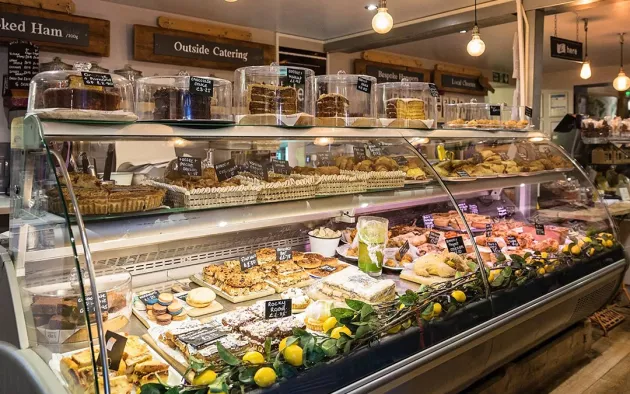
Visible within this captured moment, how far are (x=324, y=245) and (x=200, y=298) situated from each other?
1.07 metres

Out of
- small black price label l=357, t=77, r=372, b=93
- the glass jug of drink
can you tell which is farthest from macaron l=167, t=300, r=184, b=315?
small black price label l=357, t=77, r=372, b=93

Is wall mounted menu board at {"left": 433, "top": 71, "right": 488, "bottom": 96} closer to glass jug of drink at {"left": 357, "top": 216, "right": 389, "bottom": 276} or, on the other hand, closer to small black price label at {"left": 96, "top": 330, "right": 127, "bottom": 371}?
glass jug of drink at {"left": 357, "top": 216, "right": 389, "bottom": 276}

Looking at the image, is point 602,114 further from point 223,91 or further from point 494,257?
point 223,91

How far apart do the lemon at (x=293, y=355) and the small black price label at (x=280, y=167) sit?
127cm

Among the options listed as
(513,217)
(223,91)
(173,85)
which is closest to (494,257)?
(513,217)

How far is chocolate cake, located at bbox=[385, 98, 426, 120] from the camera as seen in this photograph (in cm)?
339

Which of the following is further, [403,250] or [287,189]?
[403,250]

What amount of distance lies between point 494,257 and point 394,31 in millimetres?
5075

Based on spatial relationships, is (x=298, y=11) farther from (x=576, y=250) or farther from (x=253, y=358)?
(x=253, y=358)

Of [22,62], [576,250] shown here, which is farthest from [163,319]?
[22,62]

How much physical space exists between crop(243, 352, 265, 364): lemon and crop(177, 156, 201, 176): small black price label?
3.67 ft

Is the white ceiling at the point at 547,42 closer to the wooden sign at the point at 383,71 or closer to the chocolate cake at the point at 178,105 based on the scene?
the wooden sign at the point at 383,71

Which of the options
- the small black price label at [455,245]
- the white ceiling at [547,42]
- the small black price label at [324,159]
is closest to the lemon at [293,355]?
the small black price label at [455,245]

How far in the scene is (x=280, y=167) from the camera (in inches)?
120
